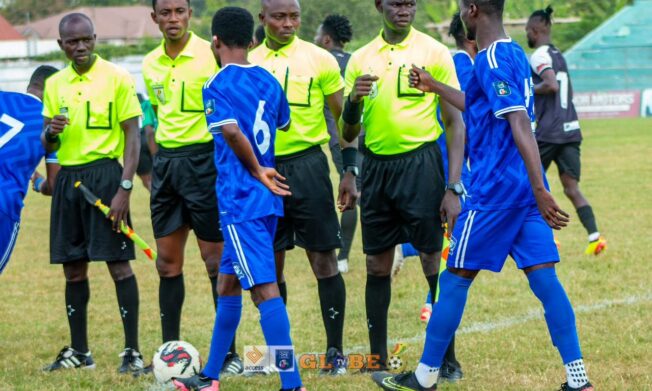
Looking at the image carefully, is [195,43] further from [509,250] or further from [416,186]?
[509,250]

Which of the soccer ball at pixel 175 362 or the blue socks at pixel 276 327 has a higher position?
the blue socks at pixel 276 327

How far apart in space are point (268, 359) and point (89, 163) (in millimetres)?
1795

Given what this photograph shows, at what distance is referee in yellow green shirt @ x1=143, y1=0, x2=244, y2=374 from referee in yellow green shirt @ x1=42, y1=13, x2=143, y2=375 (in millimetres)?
245

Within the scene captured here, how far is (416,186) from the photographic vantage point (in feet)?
20.5

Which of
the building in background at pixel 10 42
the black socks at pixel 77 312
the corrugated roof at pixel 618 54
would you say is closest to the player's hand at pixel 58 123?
the black socks at pixel 77 312

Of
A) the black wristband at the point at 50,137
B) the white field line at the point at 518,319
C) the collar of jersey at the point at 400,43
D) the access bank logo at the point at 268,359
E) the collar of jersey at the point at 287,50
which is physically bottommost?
the white field line at the point at 518,319

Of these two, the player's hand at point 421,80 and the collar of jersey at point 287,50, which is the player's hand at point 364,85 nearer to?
the player's hand at point 421,80

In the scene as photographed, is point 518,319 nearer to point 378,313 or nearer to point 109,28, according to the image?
point 378,313

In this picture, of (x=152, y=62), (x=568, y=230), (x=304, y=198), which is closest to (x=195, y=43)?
(x=152, y=62)

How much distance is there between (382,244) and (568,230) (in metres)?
6.59

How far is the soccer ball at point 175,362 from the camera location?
6.09 metres

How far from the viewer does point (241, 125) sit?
5.61 metres

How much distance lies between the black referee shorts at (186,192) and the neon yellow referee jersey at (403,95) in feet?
3.70

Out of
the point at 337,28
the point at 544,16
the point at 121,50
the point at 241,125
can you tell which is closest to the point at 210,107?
the point at 241,125
